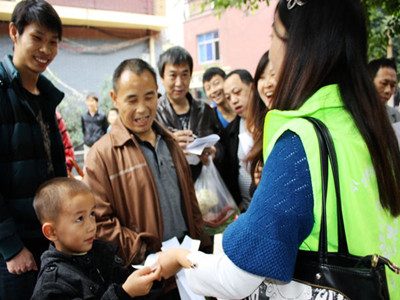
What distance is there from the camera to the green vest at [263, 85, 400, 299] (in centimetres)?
82

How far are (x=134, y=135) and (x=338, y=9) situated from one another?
4.07 feet

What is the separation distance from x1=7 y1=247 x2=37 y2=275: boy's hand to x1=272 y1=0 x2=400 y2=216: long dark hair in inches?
58.5

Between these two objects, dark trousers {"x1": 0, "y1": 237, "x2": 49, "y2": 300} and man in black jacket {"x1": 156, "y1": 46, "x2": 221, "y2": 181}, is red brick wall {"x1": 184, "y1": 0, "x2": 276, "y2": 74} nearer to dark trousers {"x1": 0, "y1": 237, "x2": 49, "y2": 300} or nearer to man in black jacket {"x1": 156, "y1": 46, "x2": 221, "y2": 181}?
man in black jacket {"x1": 156, "y1": 46, "x2": 221, "y2": 181}

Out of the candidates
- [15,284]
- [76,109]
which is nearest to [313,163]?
[15,284]

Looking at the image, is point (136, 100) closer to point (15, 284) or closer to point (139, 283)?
point (139, 283)

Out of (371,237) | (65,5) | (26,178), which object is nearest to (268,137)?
(371,237)

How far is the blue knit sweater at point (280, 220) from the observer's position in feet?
2.62

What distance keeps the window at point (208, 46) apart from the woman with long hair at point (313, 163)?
51.2 feet

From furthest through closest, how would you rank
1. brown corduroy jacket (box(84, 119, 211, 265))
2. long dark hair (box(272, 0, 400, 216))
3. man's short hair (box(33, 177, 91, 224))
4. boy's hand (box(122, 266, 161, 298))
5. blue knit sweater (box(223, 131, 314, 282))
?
brown corduroy jacket (box(84, 119, 211, 265)), man's short hair (box(33, 177, 91, 224)), boy's hand (box(122, 266, 161, 298)), long dark hair (box(272, 0, 400, 216)), blue knit sweater (box(223, 131, 314, 282))

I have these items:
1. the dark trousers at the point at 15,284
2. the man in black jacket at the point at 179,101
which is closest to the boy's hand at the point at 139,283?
the dark trousers at the point at 15,284

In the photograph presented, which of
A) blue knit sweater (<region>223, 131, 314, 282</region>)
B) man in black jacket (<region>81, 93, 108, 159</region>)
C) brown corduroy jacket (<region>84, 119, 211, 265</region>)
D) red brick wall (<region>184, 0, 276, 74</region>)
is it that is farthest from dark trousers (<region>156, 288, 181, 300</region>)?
red brick wall (<region>184, 0, 276, 74</region>)

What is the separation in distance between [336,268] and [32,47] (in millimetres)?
1837

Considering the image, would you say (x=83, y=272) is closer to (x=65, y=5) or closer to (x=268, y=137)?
(x=268, y=137)

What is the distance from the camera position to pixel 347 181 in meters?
0.83
